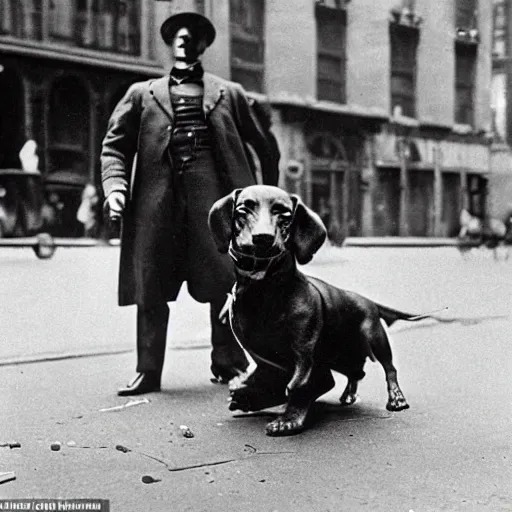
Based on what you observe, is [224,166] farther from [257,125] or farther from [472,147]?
[472,147]

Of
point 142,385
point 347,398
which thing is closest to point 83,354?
point 142,385

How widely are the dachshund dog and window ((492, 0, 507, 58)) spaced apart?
1.03 m

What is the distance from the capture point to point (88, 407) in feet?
8.34

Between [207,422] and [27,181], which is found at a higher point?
[27,181]

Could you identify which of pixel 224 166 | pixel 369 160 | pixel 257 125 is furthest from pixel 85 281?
pixel 369 160

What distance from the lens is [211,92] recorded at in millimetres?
2697

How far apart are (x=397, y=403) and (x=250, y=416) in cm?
45

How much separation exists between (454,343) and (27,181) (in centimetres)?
154

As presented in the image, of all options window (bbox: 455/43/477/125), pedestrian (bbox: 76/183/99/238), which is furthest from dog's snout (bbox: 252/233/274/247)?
window (bbox: 455/43/477/125)

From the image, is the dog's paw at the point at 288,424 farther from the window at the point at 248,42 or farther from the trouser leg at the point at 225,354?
the window at the point at 248,42

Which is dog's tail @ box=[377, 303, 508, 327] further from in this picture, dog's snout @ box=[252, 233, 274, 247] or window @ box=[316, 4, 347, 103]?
window @ box=[316, 4, 347, 103]

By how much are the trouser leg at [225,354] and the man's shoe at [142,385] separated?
0.24 metres

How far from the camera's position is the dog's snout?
208 centimetres

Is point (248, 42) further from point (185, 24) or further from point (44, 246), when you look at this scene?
point (44, 246)
